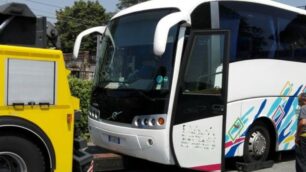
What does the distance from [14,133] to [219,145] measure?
3.40 meters

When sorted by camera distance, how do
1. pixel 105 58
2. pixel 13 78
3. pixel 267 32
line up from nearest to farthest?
pixel 13 78, pixel 105 58, pixel 267 32

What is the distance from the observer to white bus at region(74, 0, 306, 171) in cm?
782

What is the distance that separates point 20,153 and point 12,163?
0.60 ft

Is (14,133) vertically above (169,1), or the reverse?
(169,1)

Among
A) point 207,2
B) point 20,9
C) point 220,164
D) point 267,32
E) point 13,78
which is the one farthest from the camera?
point 267,32

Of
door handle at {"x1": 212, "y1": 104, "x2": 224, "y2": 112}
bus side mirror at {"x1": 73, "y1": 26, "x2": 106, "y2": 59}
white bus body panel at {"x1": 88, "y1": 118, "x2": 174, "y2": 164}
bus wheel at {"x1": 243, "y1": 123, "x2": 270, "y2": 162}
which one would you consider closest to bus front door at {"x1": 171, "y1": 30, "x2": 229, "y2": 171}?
door handle at {"x1": 212, "y1": 104, "x2": 224, "y2": 112}

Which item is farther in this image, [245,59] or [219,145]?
[245,59]

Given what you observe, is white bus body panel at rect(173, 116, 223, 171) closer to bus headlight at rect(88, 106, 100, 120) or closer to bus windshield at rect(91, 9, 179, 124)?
bus windshield at rect(91, 9, 179, 124)

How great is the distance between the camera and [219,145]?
25.6ft

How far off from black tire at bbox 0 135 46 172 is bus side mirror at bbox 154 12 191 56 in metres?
2.23

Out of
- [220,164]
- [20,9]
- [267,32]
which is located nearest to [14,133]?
[20,9]

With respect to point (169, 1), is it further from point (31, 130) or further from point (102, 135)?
point (31, 130)

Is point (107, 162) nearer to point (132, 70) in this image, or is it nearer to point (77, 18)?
point (132, 70)

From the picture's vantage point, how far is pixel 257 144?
9375mm
